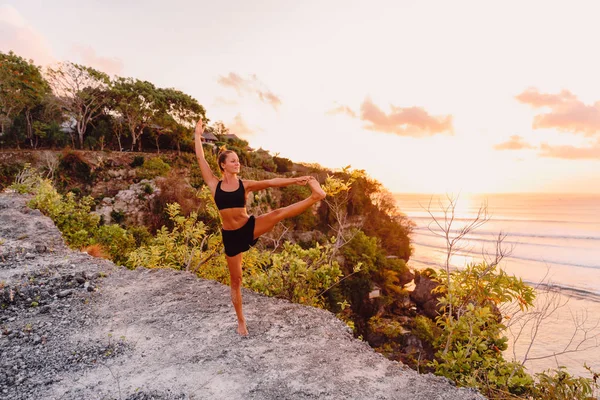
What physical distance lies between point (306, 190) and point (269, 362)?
2913cm

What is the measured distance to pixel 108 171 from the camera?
77.8 ft

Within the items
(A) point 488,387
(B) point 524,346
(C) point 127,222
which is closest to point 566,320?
(B) point 524,346

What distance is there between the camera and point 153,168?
25328 millimetres

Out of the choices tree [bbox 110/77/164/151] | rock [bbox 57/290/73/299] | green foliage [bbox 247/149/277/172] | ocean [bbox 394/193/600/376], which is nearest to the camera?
rock [bbox 57/290/73/299]

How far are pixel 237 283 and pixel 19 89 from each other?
107 ft

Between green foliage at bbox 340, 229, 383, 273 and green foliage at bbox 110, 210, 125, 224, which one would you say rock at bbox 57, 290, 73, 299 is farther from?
green foliage at bbox 340, 229, 383, 273

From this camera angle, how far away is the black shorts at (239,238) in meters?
3.48

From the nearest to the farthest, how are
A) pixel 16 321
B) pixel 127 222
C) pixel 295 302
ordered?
pixel 16 321, pixel 295 302, pixel 127 222

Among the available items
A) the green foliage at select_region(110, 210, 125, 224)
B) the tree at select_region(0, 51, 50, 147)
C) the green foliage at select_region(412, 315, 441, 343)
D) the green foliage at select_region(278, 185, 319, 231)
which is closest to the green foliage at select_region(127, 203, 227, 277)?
the green foliage at select_region(412, 315, 441, 343)

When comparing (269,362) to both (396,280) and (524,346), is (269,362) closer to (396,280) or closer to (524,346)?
(524,346)

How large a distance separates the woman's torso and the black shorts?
4cm

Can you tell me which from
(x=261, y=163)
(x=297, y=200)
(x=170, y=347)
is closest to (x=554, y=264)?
(x=297, y=200)

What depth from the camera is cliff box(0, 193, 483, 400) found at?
2928 millimetres

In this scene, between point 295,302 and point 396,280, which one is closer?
point 295,302
